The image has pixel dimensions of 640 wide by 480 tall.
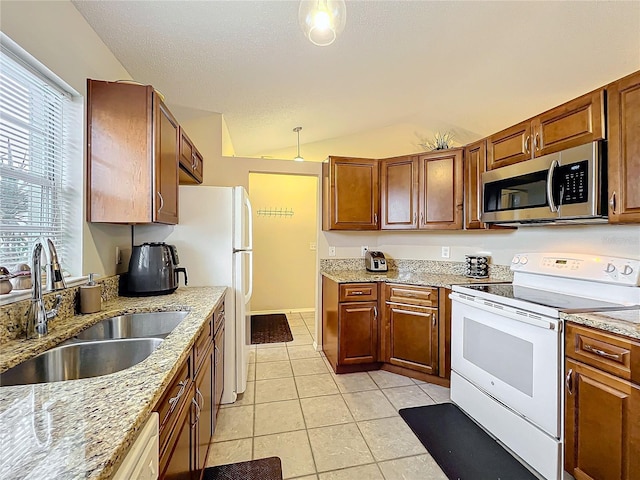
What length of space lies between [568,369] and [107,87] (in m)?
2.81

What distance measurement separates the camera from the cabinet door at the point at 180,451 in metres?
0.93

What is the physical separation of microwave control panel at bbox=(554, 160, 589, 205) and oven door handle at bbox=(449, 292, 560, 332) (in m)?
0.72

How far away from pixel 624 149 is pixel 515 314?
1.01 meters

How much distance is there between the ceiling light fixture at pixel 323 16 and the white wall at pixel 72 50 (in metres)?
1.11

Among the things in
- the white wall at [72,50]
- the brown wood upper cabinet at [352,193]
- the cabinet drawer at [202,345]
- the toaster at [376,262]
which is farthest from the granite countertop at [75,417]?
the toaster at [376,262]

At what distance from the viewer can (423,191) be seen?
291cm

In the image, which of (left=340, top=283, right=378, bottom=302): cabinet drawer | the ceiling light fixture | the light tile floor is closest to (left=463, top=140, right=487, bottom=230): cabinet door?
(left=340, top=283, right=378, bottom=302): cabinet drawer

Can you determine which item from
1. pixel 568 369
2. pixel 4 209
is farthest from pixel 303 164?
pixel 568 369

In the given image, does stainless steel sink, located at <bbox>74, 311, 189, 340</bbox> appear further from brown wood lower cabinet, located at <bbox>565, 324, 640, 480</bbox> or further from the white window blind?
brown wood lower cabinet, located at <bbox>565, 324, 640, 480</bbox>

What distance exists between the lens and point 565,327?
1525 millimetres

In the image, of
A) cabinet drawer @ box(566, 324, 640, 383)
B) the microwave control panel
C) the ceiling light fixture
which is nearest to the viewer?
the ceiling light fixture

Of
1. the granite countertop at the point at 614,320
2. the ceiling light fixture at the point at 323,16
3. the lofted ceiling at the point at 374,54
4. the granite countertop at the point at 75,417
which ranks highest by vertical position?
the lofted ceiling at the point at 374,54

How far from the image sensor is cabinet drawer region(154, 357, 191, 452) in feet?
2.93

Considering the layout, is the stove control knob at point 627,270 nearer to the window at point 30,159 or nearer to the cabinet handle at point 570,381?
the cabinet handle at point 570,381
